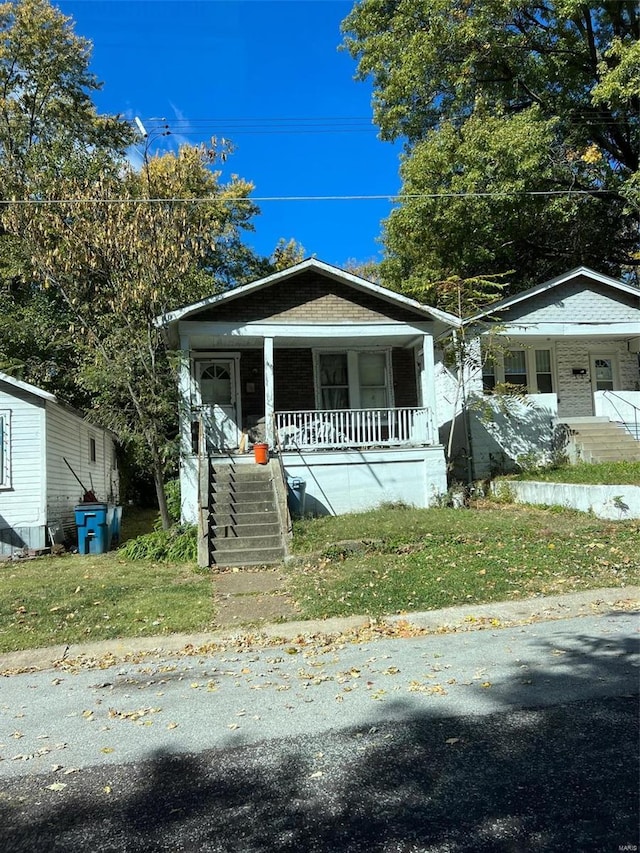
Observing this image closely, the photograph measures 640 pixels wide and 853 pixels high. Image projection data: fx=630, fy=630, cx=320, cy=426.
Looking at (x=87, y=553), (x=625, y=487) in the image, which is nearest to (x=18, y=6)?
(x=87, y=553)

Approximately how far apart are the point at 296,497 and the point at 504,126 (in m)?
13.8

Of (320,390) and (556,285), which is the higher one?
(556,285)

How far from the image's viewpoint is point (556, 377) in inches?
734

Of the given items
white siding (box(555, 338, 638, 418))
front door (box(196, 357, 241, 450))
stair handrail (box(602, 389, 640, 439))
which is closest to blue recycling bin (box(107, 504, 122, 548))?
front door (box(196, 357, 241, 450))

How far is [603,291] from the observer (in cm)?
1855

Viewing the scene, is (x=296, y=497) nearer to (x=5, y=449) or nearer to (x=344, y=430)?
(x=344, y=430)

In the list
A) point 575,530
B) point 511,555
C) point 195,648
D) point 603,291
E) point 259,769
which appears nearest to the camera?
point 259,769

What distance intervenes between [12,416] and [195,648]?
29.1ft

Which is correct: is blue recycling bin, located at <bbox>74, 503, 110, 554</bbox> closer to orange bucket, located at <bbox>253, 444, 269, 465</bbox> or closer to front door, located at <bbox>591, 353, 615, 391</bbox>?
orange bucket, located at <bbox>253, 444, 269, 465</bbox>

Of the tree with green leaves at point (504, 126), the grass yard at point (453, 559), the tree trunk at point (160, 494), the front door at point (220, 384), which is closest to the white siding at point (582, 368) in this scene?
the tree with green leaves at point (504, 126)

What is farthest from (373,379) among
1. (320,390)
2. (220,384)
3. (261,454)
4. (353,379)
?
(261,454)

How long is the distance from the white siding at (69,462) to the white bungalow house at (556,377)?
10002 millimetres

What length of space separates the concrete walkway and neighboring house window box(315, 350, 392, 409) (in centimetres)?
952

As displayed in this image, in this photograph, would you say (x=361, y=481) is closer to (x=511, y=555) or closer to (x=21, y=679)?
(x=511, y=555)
